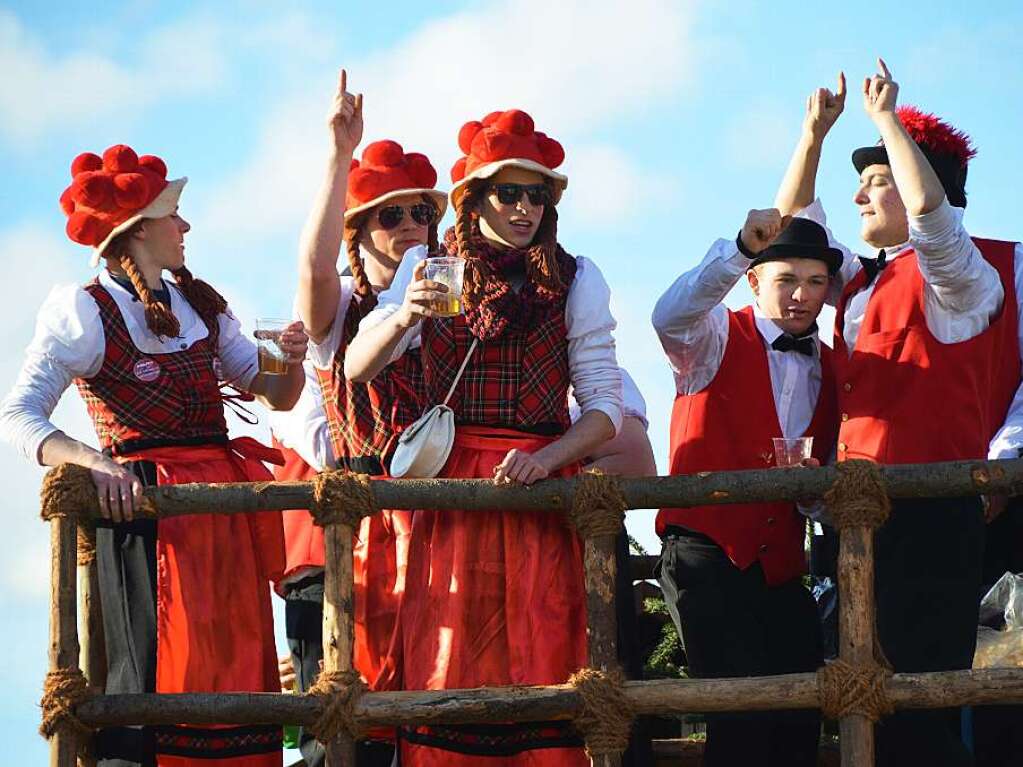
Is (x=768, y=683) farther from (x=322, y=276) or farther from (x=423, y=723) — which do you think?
(x=322, y=276)

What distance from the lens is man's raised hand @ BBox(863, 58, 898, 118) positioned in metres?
5.78

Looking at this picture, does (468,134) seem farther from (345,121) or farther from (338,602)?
(338,602)

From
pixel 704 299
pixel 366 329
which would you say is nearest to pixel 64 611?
pixel 366 329

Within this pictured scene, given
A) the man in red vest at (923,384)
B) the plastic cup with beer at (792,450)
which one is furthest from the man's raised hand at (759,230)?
the plastic cup with beer at (792,450)

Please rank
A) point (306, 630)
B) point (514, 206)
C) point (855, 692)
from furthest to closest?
point (306, 630) < point (514, 206) < point (855, 692)

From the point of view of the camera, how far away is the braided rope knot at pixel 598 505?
5520 mm

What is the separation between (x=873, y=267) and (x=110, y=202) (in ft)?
8.53

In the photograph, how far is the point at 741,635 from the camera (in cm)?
588

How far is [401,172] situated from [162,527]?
1634 mm

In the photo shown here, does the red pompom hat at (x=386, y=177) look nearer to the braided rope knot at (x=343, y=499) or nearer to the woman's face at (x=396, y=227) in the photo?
the woman's face at (x=396, y=227)

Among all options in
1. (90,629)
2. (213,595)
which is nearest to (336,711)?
(213,595)

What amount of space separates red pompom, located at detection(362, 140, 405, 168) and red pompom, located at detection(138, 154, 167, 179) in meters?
0.77

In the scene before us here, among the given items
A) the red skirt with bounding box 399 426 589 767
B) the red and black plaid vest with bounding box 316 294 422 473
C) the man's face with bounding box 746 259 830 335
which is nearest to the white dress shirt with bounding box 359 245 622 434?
the red and black plaid vest with bounding box 316 294 422 473

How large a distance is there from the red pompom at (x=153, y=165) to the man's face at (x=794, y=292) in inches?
83.9
